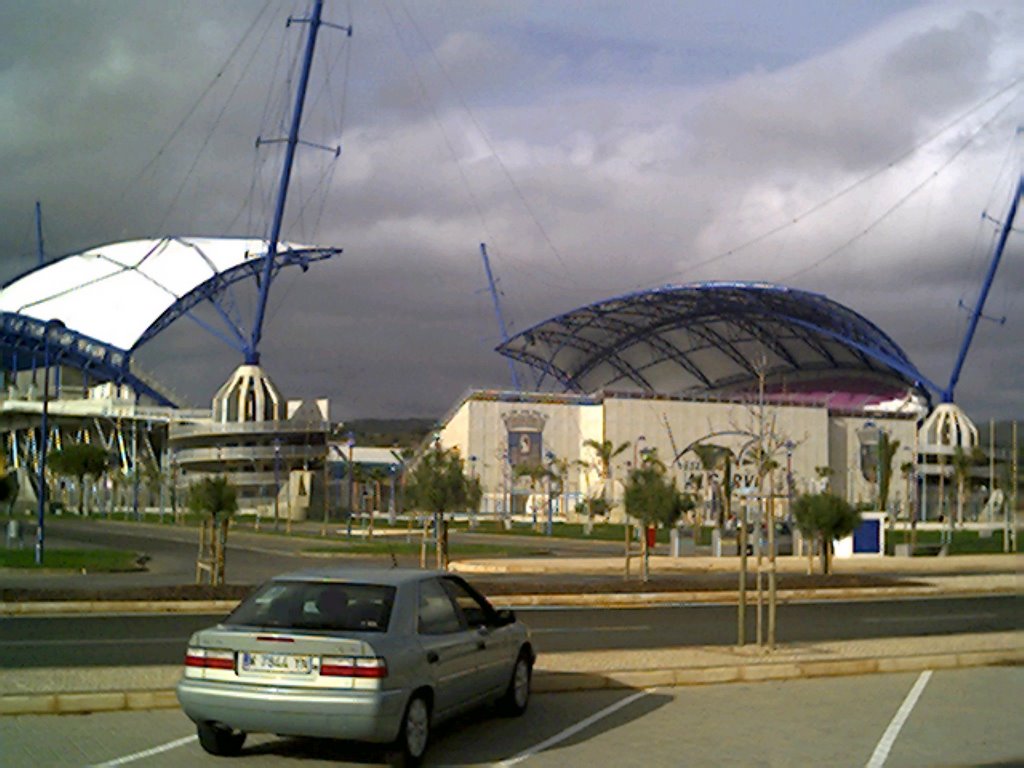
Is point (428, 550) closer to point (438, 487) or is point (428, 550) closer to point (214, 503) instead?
point (438, 487)

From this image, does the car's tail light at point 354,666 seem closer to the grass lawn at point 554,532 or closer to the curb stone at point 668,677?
the curb stone at point 668,677

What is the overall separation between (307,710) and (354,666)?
44 cm

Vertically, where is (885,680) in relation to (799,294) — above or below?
below

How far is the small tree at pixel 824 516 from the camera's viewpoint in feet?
116

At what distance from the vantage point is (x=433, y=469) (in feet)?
119

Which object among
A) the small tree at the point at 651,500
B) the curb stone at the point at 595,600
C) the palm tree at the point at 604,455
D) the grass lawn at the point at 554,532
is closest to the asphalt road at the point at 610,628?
the curb stone at the point at 595,600

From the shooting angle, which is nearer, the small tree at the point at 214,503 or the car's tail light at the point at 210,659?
the car's tail light at the point at 210,659

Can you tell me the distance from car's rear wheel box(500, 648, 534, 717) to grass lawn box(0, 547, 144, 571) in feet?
86.2

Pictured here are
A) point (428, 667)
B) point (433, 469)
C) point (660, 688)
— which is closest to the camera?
point (428, 667)

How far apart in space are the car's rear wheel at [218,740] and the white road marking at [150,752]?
1.26ft

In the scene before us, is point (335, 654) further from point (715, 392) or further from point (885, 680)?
point (715, 392)

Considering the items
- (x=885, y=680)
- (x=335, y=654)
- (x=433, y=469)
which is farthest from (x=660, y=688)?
(x=433, y=469)

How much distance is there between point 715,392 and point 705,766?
124m

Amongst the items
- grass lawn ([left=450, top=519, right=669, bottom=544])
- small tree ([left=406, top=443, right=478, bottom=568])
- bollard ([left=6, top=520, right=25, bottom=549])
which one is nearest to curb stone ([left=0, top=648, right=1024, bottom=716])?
small tree ([left=406, top=443, right=478, bottom=568])
